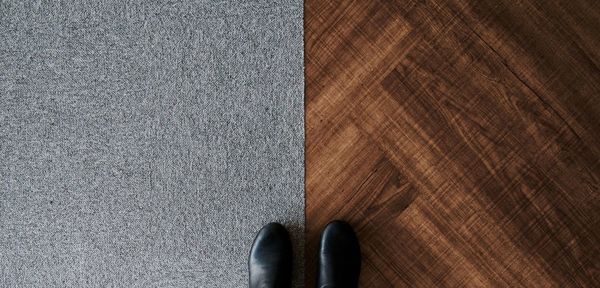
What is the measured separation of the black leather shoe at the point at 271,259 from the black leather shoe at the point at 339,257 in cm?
7

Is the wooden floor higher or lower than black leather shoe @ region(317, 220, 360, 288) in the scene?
higher

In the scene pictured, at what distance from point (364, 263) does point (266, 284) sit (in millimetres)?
207

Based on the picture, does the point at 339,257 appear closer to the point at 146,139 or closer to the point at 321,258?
the point at 321,258

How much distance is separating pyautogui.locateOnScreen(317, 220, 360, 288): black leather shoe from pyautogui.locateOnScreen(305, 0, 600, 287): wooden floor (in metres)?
0.03

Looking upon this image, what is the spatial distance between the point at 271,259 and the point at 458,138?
456mm

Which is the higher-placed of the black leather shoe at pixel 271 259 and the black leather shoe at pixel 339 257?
the black leather shoe at pixel 339 257

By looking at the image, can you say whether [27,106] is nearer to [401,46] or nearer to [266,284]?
[266,284]

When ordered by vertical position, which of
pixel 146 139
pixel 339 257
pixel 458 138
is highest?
pixel 458 138

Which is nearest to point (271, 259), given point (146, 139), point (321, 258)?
point (321, 258)

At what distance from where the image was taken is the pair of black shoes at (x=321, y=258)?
0.94 m

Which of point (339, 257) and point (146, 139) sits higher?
point (339, 257)

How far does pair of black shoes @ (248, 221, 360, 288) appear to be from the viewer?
0.94 metres

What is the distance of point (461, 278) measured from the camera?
938 mm

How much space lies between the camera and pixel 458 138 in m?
0.94
